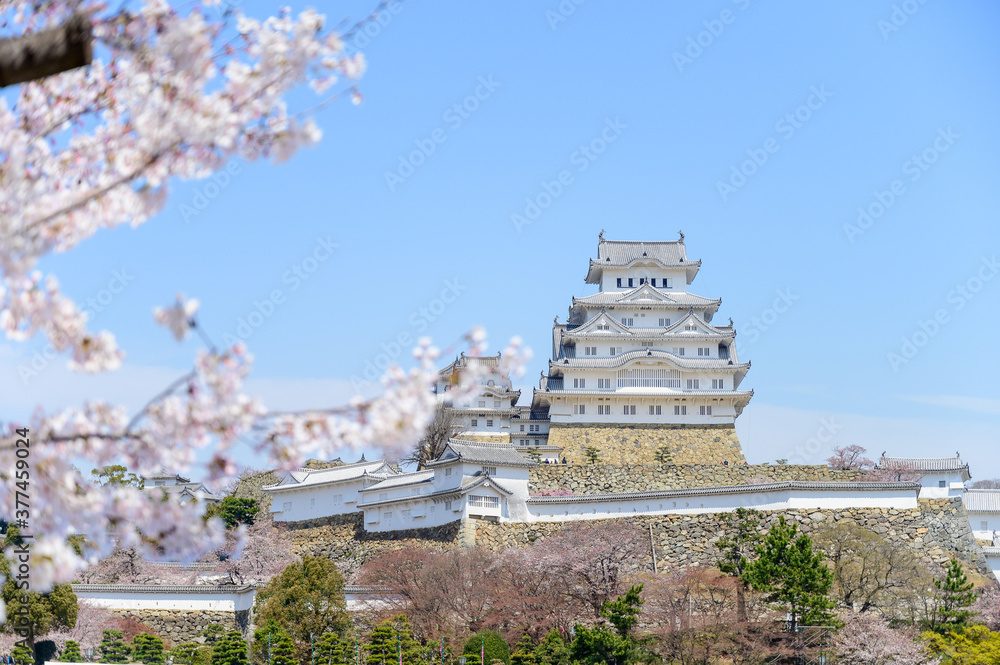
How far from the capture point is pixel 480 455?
3222 centimetres

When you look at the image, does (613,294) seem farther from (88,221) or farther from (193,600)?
(88,221)

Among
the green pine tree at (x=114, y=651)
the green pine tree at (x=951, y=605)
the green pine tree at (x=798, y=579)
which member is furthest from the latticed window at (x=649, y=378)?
the green pine tree at (x=114, y=651)

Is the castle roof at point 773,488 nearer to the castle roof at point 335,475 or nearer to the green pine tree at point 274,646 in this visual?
the castle roof at point 335,475

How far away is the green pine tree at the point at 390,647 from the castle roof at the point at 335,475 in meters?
13.5

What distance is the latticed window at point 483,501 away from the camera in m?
31.5

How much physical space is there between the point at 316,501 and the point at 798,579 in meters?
20.3

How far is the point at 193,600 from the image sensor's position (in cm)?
2862

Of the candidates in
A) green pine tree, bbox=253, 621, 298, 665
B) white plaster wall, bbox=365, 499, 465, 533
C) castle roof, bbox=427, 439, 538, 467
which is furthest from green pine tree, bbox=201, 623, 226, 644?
castle roof, bbox=427, 439, 538, 467

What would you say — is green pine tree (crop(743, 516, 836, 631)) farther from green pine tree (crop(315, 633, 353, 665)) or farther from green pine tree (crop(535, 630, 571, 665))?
green pine tree (crop(315, 633, 353, 665))

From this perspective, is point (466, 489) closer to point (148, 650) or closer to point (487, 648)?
point (487, 648)

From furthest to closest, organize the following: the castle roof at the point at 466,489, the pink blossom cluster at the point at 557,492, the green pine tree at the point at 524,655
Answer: the pink blossom cluster at the point at 557,492
the castle roof at the point at 466,489
the green pine tree at the point at 524,655

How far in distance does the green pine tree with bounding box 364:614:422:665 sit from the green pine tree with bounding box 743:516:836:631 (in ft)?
24.0

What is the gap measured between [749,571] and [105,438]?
19360 millimetres

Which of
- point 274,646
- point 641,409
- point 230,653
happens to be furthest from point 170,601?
point 641,409
